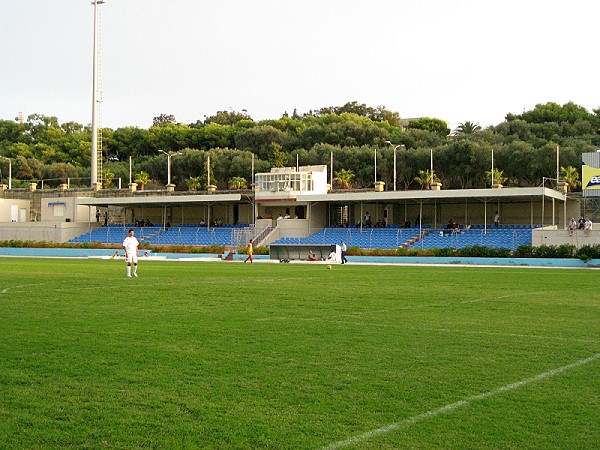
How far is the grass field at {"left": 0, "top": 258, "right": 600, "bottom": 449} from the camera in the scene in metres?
6.43

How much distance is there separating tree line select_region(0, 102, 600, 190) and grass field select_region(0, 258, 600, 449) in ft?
181

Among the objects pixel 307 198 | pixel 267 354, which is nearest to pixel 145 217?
pixel 307 198

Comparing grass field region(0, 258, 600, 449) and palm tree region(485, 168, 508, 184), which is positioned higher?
palm tree region(485, 168, 508, 184)

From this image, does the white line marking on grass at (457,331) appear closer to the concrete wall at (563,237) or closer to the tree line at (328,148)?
the concrete wall at (563,237)

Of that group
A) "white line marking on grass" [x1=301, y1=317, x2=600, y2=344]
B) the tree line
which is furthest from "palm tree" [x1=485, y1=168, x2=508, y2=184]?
"white line marking on grass" [x1=301, y1=317, x2=600, y2=344]

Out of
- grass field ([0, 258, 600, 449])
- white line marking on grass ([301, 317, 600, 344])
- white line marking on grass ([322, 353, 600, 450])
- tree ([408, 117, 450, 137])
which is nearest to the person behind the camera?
white line marking on grass ([322, 353, 600, 450])

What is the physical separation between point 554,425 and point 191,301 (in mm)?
11878

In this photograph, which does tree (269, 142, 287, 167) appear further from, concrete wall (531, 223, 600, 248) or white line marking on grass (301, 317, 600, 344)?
white line marking on grass (301, 317, 600, 344)

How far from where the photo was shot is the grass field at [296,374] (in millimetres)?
6434

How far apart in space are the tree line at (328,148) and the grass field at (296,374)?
2177 inches

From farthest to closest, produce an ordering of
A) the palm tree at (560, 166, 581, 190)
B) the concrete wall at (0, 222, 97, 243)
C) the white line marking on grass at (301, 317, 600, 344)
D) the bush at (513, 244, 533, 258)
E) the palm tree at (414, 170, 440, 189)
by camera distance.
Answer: the palm tree at (414, 170, 440, 189)
the concrete wall at (0, 222, 97, 243)
the palm tree at (560, 166, 581, 190)
the bush at (513, 244, 533, 258)
the white line marking on grass at (301, 317, 600, 344)

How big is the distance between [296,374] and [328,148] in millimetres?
80870

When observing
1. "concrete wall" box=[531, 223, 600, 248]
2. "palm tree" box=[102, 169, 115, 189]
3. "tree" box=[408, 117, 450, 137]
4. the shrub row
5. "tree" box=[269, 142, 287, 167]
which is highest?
"tree" box=[408, 117, 450, 137]

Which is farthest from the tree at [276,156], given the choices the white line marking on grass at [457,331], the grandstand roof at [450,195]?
the white line marking on grass at [457,331]
